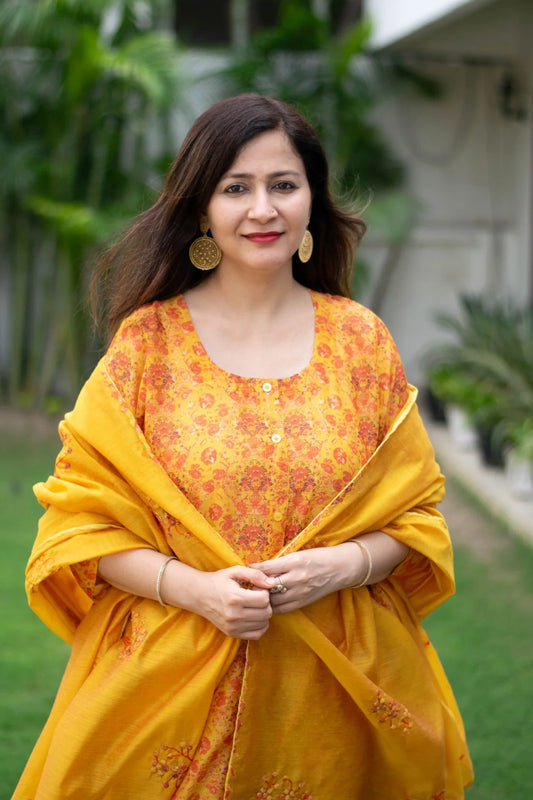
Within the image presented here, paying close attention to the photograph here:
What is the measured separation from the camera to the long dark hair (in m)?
1.79

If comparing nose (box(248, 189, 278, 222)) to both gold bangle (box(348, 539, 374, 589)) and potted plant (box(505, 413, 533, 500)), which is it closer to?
gold bangle (box(348, 539, 374, 589))

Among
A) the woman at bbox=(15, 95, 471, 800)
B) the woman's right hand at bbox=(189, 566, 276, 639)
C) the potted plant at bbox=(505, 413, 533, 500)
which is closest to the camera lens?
the woman's right hand at bbox=(189, 566, 276, 639)

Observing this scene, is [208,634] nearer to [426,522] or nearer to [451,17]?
[426,522]

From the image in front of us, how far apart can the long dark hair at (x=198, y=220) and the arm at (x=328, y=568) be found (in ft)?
1.92

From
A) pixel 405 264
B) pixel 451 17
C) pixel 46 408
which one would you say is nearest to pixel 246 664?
pixel 451 17

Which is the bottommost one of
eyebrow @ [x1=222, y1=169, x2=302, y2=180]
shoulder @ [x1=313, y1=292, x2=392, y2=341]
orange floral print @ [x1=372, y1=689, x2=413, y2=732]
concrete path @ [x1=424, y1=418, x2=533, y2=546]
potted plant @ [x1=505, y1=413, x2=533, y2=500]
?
concrete path @ [x1=424, y1=418, x2=533, y2=546]

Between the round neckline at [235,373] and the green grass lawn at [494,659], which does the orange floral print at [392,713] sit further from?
the green grass lawn at [494,659]

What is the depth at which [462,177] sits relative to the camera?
799cm

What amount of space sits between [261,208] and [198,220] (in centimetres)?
21

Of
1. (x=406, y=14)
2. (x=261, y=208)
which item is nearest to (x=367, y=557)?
(x=261, y=208)

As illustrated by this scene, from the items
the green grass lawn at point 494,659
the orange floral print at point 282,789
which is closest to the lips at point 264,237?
the orange floral print at point 282,789

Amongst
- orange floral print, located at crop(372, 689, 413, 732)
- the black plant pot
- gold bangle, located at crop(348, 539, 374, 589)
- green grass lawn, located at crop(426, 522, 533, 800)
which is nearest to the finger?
gold bangle, located at crop(348, 539, 374, 589)

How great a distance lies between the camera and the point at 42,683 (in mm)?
3439

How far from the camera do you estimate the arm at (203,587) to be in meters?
1.68
